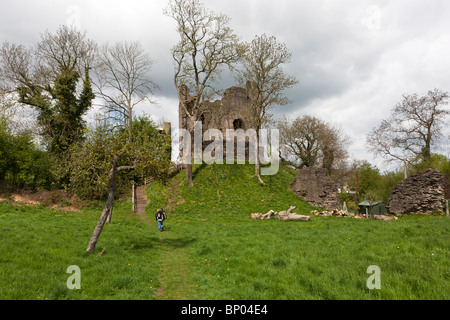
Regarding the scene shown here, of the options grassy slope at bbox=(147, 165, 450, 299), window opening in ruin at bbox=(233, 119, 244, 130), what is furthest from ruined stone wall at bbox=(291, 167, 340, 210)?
window opening in ruin at bbox=(233, 119, 244, 130)

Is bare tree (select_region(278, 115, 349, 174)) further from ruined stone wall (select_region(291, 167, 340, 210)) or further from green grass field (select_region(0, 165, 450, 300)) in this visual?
green grass field (select_region(0, 165, 450, 300))

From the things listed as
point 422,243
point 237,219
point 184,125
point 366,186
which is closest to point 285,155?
point 366,186

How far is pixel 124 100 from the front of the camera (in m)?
32.7

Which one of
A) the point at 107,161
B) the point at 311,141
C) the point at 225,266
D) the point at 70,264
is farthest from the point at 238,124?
the point at 70,264

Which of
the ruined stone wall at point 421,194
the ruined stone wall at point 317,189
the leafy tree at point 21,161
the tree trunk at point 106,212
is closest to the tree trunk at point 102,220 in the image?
the tree trunk at point 106,212

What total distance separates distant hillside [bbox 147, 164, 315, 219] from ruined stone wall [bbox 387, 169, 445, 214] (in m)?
8.63

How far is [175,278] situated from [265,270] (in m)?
2.84

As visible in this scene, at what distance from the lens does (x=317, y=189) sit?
26.1 meters

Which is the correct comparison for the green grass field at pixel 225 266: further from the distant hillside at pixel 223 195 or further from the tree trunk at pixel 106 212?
the distant hillside at pixel 223 195

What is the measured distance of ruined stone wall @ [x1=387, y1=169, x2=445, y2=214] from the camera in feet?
68.0

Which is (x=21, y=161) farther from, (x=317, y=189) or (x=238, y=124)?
(x=317, y=189)

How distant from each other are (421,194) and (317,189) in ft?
30.1

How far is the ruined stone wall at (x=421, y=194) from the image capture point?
68.0 feet

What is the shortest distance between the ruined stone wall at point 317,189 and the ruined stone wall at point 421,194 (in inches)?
224
